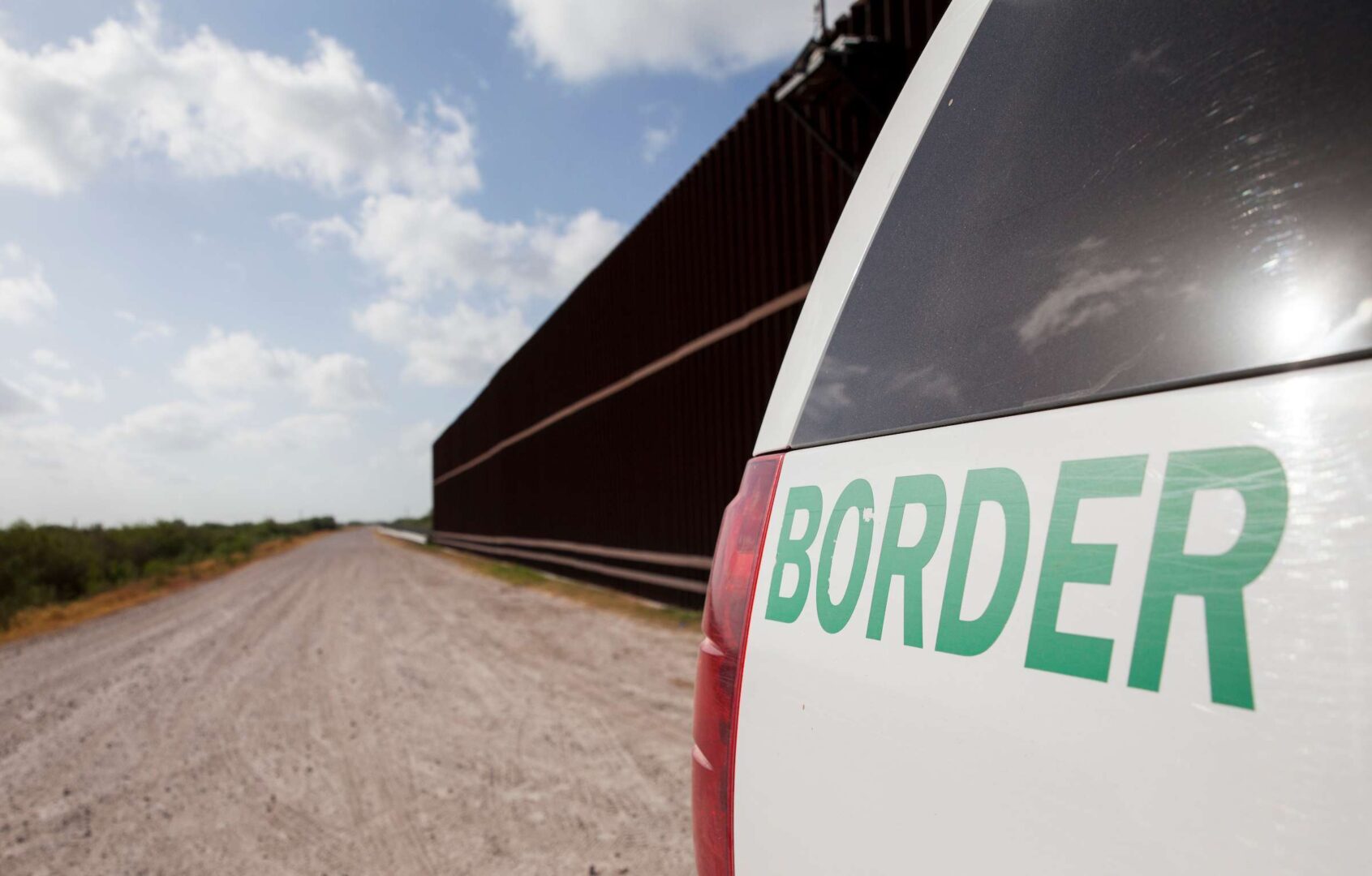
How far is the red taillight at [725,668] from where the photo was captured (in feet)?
4.27

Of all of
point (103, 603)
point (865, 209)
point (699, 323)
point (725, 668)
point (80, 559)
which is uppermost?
point (699, 323)

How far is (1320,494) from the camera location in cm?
63

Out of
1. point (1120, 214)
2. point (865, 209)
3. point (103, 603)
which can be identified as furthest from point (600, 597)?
point (1120, 214)

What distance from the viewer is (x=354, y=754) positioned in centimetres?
459

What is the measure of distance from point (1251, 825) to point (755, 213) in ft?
28.9

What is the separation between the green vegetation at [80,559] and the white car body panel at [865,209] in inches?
612

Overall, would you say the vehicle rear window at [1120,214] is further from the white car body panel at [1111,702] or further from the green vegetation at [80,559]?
the green vegetation at [80,559]

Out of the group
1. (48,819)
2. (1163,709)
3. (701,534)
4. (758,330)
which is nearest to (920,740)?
(1163,709)

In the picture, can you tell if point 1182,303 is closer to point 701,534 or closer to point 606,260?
point 701,534

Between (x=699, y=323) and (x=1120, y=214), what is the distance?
960 cm

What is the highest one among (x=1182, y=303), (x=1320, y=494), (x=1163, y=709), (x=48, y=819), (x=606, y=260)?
(x=606, y=260)

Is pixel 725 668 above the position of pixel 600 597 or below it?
above

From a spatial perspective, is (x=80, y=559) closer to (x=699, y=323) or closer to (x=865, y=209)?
(x=699, y=323)

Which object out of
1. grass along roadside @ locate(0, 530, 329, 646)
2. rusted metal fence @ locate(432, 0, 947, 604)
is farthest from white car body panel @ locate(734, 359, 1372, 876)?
grass along roadside @ locate(0, 530, 329, 646)
